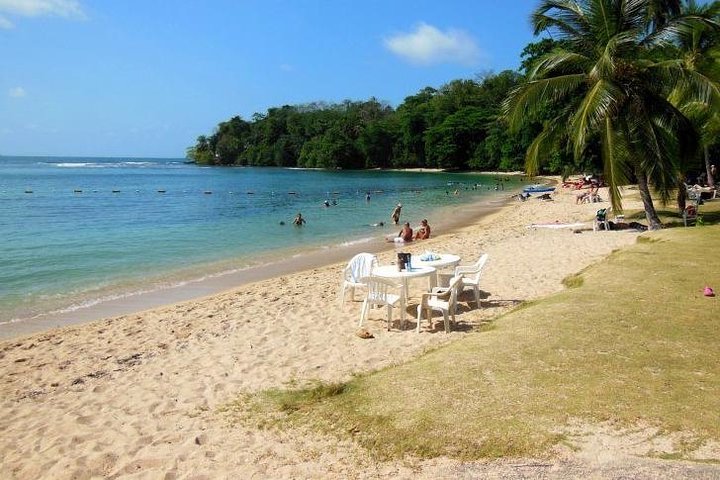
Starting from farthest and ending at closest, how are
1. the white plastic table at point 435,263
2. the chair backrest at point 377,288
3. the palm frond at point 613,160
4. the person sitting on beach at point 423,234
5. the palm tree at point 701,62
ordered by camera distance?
the person sitting on beach at point 423,234
the palm tree at point 701,62
the palm frond at point 613,160
the white plastic table at point 435,263
the chair backrest at point 377,288

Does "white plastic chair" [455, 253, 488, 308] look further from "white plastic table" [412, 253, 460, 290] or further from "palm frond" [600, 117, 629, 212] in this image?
"palm frond" [600, 117, 629, 212]

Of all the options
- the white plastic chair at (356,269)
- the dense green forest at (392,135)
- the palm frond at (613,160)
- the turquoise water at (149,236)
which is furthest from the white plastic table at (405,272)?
the dense green forest at (392,135)

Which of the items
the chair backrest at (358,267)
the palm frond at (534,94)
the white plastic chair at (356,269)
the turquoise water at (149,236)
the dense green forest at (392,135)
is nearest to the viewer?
the white plastic chair at (356,269)

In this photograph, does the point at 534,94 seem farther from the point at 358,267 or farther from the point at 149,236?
the point at 149,236

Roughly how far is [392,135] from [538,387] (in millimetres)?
98717

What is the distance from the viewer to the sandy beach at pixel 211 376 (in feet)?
14.6

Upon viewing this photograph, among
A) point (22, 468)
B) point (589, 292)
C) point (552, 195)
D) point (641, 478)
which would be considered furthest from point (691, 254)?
point (552, 195)

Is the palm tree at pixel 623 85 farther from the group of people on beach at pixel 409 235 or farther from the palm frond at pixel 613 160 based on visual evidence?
the group of people on beach at pixel 409 235

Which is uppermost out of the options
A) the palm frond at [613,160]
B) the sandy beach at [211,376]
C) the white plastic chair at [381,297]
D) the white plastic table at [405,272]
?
the palm frond at [613,160]

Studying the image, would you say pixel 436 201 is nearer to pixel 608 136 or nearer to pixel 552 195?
pixel 552 195

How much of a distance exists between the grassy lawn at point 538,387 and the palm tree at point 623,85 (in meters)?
7.47

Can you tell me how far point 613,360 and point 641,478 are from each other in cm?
220

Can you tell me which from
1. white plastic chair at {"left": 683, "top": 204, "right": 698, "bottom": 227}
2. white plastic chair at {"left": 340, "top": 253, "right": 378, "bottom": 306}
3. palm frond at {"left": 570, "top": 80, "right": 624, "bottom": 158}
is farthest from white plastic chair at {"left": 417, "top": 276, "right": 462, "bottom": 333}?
white plastic chair at {"left": 683, "top": 204, "right": 698, "bottom": 227}

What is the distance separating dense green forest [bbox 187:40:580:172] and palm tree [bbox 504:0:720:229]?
30.8 m
